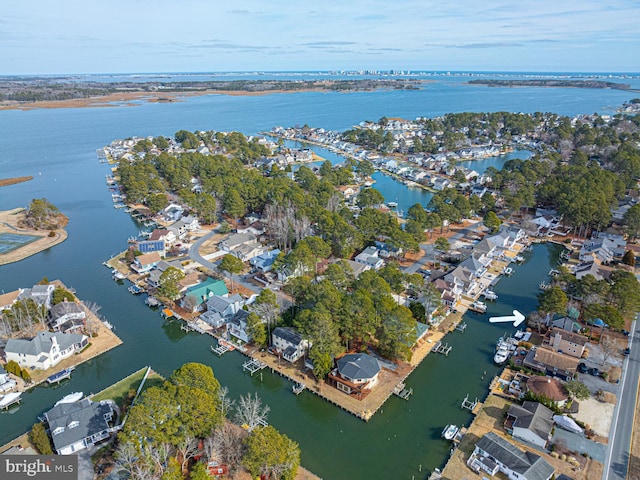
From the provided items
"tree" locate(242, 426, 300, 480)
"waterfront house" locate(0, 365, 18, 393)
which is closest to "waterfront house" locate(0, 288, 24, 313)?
"waterfront house" locate(0, 365, 18, 393)

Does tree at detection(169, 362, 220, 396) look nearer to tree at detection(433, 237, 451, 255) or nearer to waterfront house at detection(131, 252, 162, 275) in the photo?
waterfront house at detection(131, 252, 162, 275)

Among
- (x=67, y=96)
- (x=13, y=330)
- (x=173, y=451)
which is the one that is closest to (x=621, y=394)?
(x=173, y=451)

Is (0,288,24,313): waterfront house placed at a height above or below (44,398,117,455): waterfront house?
below

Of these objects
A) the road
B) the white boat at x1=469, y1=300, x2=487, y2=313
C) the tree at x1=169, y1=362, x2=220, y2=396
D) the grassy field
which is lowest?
the grassy field

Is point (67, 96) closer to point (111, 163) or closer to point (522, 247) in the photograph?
point (111, 163)

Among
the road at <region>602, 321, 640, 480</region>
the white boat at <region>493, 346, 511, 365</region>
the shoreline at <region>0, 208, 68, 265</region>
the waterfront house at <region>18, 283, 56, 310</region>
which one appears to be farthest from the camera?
the shoreline at <region>0, 208, 68, 265</region>

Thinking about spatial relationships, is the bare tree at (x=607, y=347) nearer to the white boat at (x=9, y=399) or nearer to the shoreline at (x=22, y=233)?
the white boat at (x=9, y=399)
